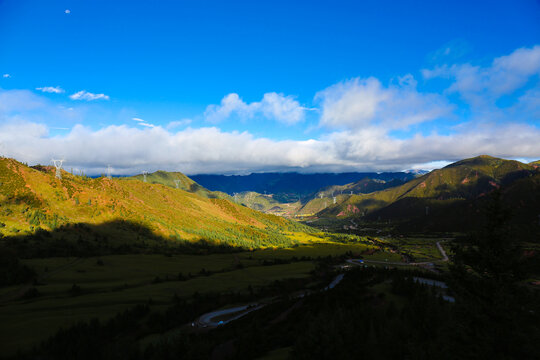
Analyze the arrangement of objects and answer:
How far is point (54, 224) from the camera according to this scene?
140625 millimetres

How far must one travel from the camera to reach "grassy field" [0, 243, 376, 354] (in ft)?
216

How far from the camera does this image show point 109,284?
10362 cm

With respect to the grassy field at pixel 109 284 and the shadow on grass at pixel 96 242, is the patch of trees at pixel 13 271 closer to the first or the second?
the grassy field at pixel 109 284

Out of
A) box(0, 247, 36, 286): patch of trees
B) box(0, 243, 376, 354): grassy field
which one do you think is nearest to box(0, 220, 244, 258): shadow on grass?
box(0, 247, 36, 286): patch of trees

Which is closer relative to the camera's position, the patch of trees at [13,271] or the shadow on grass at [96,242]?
the patch of trees at [13,271]

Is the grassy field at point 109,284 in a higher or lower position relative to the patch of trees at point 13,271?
lower

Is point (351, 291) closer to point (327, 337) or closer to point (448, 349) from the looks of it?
point (327, 337)

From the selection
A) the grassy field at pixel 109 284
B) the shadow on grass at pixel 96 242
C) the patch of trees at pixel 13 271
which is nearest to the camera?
the grassy field at pixel 109 284

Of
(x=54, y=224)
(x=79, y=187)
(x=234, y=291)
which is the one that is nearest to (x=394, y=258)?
(x=234, y=291)

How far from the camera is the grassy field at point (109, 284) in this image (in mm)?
65688

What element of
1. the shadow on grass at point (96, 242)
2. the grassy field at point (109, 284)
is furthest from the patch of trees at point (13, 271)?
the shadow on grass at point (96, 242)

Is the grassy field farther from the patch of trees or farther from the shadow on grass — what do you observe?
the shadow on grass

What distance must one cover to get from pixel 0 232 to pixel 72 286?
190 feet

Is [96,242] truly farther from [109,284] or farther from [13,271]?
[109,284]
